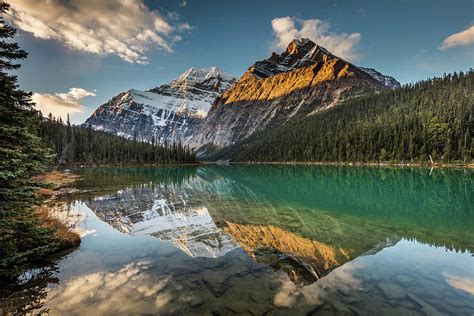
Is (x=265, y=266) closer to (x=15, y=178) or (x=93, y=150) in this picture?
(x=15, y=178)

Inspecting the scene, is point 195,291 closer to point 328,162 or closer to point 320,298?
point 320,298

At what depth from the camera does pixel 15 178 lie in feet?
37.6

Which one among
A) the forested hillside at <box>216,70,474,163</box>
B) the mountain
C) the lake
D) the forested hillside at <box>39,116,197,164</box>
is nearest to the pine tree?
the lake

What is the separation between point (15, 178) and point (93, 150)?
179 meters

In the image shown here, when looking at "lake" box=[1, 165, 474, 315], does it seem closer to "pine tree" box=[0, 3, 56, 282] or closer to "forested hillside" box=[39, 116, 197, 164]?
"pine tree" box=[0, 3, 56, 282]

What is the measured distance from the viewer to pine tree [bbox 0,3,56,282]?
36.1ft

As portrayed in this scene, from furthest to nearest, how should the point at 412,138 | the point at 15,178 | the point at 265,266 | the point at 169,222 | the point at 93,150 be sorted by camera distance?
1. the point at 93,150
2. the point at 412,138
3. the point at 169,222
4. the point at 265,266
5. the point at 15,178

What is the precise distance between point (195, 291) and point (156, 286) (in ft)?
6.25

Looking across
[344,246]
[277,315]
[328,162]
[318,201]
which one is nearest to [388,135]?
[328,162]

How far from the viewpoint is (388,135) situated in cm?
12300

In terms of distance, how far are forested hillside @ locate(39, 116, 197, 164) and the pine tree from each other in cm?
14816

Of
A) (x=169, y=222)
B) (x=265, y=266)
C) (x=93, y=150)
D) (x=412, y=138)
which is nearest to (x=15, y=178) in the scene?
(x=265, y=266)

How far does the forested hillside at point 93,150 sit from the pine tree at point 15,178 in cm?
14816

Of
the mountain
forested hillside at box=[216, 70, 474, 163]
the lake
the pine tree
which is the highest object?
forested hillside at box=[216, 70, 474, 163]
